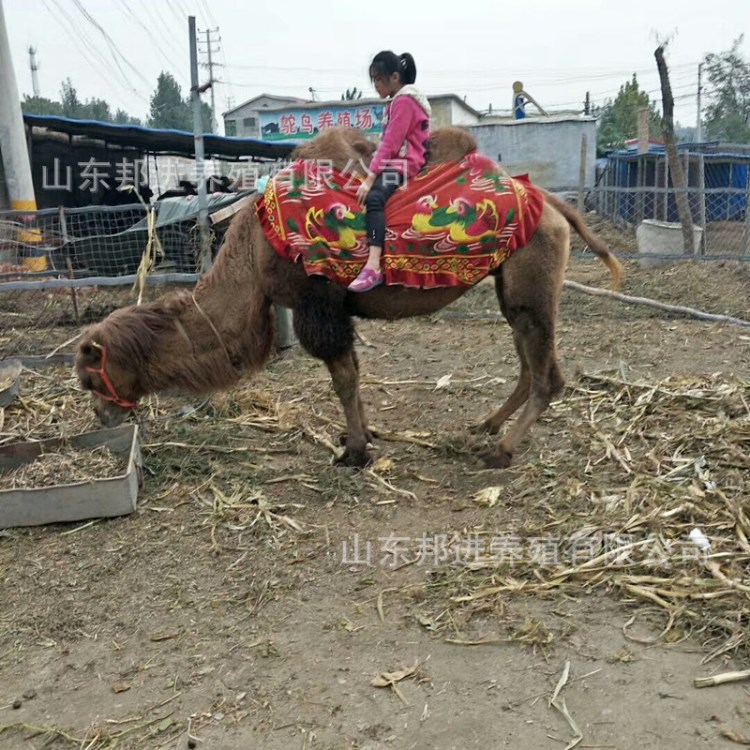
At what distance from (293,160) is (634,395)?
2.89 m

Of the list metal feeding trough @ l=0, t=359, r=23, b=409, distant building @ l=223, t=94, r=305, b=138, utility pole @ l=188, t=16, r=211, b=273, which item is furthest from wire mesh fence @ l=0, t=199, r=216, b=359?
distant building @ l=223, t=94, r=305, b=138

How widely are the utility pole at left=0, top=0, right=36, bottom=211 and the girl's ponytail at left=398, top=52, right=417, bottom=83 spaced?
31.7 ft

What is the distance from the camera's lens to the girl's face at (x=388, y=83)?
4.53 meters

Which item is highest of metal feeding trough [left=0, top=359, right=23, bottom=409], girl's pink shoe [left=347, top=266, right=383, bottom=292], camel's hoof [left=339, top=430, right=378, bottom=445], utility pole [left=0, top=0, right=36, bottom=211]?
utility pole [left=0, top=0, right=36, bottom=211]

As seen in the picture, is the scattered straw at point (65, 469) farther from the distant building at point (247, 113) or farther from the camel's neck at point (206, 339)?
the distant building at point (247, 113)

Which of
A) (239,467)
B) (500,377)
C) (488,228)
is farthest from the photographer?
(500,377)

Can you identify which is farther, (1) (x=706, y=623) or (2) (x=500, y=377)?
(2) (x=500, y=377)

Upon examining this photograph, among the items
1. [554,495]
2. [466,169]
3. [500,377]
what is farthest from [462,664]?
[500,377]

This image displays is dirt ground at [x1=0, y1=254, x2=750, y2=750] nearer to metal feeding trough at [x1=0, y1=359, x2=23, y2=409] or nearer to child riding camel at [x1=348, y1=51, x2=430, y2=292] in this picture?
metal feeding trough at [x1=0, y1=359, x2=23, y2=409]

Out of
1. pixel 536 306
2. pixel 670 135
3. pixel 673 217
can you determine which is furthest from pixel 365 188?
pixel 673 217

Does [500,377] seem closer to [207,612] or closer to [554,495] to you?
[554,495]

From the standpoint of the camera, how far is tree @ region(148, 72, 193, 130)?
3051 inches

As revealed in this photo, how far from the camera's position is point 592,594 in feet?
11.0

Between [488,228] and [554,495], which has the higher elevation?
[488,228]
